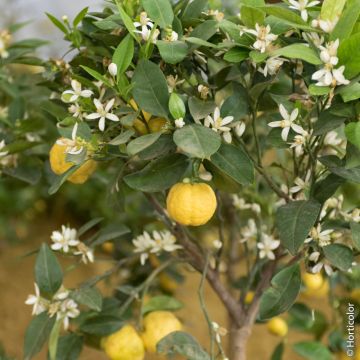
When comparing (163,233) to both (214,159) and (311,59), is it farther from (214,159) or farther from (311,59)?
(311,59)

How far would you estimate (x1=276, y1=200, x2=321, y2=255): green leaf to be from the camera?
26.9 inches

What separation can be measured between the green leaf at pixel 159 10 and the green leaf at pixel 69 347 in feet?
1.72

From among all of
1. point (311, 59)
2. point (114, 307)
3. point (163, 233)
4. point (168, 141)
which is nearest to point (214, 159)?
point (168, 141)

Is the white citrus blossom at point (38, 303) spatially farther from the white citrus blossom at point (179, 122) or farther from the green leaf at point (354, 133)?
the green leaf at point (354, 133)

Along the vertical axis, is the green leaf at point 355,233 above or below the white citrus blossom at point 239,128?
below

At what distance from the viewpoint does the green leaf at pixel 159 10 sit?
693 mm

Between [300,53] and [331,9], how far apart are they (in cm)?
10

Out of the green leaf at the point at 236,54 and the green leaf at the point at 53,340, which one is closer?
the green leaf at the point at 236,54

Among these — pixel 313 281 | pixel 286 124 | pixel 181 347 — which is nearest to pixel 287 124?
pixel 286 124

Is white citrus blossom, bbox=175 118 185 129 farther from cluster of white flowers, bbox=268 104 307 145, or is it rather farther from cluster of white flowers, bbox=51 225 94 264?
cluster of white flowers, bbox=51 225 94 264

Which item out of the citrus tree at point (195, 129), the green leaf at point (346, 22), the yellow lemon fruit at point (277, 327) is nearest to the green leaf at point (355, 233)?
the citrus tree at point (195, 129)

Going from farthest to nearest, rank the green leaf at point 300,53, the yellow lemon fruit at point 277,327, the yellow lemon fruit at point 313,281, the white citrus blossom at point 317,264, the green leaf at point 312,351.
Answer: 1. the yellow lemon fruit at point 277,327
2. the yellow lemon fruit at point 313,281
3. the green leaf at point 312,351
4. the white citrus blossom at point 317,264
5. the green leaf at point 300,53

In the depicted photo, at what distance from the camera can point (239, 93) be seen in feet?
2.45

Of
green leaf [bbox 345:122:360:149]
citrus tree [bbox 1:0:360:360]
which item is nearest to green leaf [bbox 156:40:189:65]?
citrus tree [bbox 1:0:360:360]
